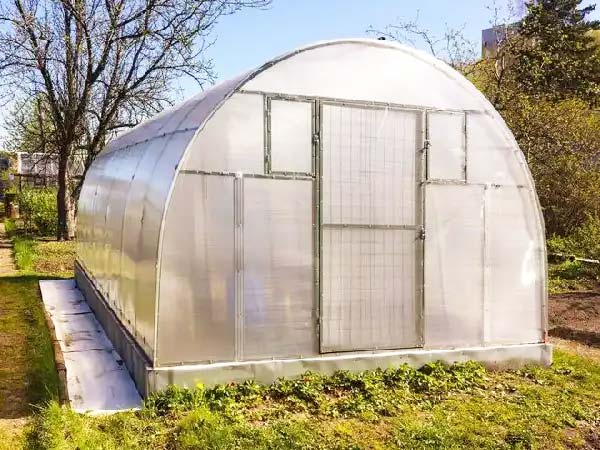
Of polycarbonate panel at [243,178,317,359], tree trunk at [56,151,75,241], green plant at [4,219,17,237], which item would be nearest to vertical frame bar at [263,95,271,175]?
polycarbonate panel at [243,178,317,359]

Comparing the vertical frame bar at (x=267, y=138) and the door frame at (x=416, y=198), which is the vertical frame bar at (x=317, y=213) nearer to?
the door frame at (x=416, y=198)

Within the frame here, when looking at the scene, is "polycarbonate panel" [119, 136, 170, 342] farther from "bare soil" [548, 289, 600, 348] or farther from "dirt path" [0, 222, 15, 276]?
"dirt path" [0, 222, 15, 276]

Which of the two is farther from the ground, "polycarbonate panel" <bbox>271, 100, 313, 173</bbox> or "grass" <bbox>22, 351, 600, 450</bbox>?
"polycarbonate panel" <bbox>271, 100, 313, 173</bbox>

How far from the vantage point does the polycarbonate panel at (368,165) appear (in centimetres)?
584

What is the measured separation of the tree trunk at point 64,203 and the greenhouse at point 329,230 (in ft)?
36.5

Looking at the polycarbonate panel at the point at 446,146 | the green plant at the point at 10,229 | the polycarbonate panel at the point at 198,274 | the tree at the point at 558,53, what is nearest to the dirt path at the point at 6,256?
the green plant at the point at 10,229

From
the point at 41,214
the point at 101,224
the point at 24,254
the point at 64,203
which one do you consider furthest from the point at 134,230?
the point at 41,214

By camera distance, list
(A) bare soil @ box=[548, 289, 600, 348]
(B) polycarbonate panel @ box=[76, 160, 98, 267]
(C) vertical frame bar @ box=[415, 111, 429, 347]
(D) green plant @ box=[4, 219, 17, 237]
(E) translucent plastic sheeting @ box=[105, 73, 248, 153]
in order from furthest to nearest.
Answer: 1. (D) green plant @ box=[4, 219, 17, 237]
2. (B) polycarbonate panel @ box=[76, 160, 98, 267]
3. (A) bare soil @ box=[548, 289, 600, 348]
4. (C) vertical frame bar @ box=[415, 111, 429, 347]
5. (E) translucent plastic sheeting @ box=[105, 73, 248, 153]

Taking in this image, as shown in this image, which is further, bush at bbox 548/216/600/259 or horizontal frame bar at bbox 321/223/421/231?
bush at bbox 548/216/600/259

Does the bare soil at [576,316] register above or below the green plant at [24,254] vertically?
below

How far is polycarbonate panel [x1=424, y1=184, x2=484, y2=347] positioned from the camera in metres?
6.17

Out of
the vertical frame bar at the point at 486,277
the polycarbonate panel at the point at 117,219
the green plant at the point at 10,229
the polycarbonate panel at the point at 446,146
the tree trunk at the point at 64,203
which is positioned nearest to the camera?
the polycarbonate panel at the point at 446,146

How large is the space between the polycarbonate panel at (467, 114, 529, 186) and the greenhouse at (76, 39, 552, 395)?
17mm

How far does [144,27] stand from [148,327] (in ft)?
42.5
